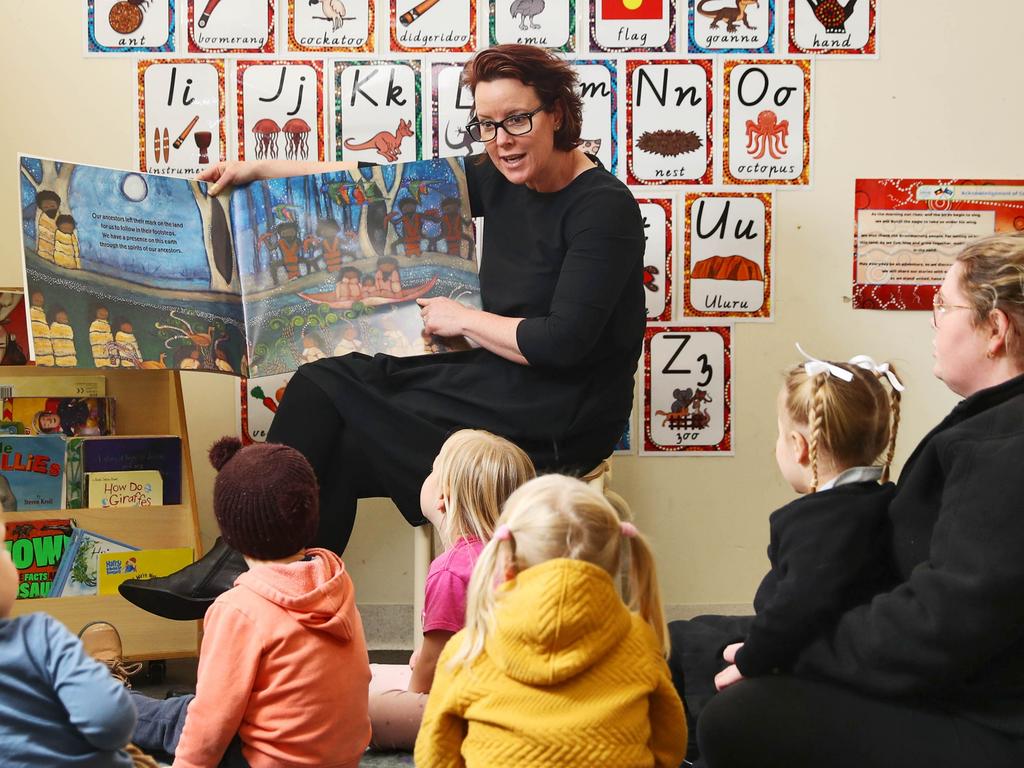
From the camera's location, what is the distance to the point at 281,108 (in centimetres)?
272

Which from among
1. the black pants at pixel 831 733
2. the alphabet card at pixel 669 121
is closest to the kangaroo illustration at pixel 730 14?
the alphabet card at pixel 669 121

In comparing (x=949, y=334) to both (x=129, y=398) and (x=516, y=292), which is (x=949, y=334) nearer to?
(x=516, y=292)

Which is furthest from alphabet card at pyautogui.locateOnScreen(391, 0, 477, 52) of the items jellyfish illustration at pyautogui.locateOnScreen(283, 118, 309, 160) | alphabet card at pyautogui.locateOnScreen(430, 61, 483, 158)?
jellyfish illustration at pyautogui.locateOnScreen(283, 118, 309, 160)

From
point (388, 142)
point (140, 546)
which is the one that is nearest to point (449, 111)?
point (388, 142)

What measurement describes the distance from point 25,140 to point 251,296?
3.03 feet

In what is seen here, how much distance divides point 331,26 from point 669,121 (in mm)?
870

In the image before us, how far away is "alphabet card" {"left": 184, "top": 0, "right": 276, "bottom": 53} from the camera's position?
106 inches

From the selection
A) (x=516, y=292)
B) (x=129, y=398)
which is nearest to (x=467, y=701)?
(x=516, y=292)

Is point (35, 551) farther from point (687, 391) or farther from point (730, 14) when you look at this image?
point (730, 14)

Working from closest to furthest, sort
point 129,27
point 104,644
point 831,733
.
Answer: point 831,733
point 104,644
point 129,27

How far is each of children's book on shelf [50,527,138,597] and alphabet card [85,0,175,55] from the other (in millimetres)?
1206

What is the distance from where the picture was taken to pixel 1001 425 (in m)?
1.22

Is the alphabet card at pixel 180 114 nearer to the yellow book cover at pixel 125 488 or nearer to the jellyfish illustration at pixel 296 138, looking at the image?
the jellyfish illustration at pixel 296 138

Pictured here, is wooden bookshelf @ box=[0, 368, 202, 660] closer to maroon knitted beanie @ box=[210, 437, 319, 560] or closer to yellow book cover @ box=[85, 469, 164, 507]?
yellow book cover @ box=[85, 469, 164, 507]
